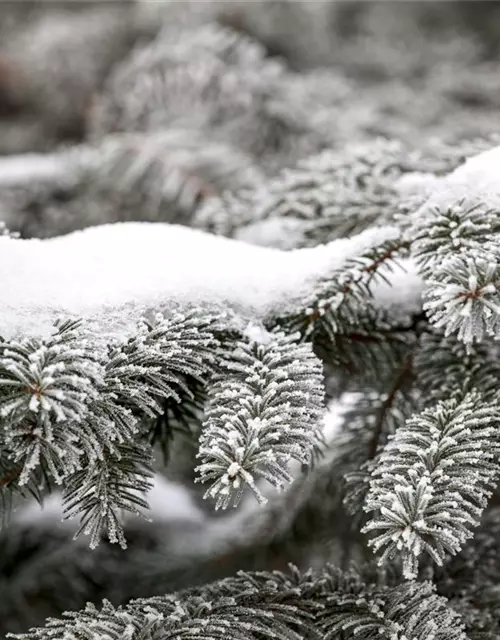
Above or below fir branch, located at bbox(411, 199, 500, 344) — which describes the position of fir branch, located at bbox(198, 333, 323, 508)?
below

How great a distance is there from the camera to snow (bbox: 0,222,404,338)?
→ 634 millimetres

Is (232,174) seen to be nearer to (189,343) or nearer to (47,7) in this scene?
(189,343)

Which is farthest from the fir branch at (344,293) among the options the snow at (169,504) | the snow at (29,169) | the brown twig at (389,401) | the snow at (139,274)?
the snow at (29,169)

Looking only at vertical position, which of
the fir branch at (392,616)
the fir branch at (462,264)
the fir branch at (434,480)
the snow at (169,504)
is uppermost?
the fir branch at (462,264)

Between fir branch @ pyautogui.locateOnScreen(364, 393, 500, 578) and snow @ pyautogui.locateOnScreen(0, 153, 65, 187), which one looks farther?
snow @ pyautogui.locateOnScreen(0, 153, 65, 187)

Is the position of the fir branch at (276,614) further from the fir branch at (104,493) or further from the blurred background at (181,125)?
the blurred background at (181,125)

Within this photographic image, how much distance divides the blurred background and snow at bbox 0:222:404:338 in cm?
10

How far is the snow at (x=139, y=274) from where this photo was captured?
634mm

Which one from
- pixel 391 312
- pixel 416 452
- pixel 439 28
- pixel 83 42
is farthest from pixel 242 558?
pixel 439 28

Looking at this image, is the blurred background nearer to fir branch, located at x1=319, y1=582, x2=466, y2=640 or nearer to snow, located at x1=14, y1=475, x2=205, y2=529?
snow, located at x1=14, y1=475, x2=205, y2=529

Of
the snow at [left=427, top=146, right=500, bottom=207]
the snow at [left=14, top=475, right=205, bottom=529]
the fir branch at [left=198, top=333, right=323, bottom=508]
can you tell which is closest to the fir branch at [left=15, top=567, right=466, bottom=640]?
the fir branch at [left=198, top=333, right=323, bottom=508]

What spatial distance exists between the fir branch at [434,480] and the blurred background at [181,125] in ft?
0.90

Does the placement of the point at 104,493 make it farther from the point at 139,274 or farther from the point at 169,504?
the point at 169,504

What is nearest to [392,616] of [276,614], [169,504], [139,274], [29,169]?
[276,614]
